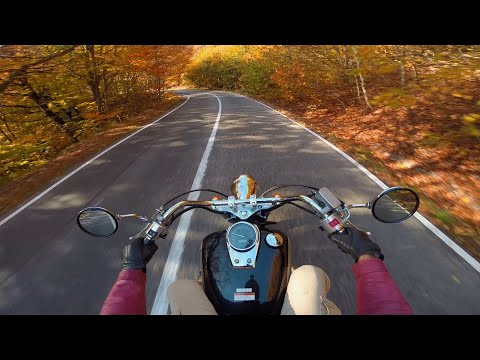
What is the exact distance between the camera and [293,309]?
6.02 ft

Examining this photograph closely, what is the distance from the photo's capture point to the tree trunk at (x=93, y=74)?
11.4 m

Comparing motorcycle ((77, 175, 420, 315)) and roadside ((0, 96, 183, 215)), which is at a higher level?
motorcycle ((77, 175, 420, 315))

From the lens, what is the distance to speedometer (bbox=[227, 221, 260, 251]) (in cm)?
198

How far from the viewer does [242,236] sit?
201 cm

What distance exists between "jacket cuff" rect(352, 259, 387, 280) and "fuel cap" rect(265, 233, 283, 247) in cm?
55

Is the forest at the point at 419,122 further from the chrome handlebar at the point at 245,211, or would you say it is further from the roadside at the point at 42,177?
the roadside at the point at 42,177

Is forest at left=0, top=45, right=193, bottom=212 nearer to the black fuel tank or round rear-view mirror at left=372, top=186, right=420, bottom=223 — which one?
the black fuel tank

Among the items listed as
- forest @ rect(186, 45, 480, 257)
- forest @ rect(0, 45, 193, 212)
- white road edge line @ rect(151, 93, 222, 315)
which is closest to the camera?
white road edge line @ rect(151, 93, 222, 315)

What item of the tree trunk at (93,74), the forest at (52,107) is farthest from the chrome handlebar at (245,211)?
the tree trunk at (93,74)

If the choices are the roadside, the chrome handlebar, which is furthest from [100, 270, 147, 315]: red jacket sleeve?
the roadside

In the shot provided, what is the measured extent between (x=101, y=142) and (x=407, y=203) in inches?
461

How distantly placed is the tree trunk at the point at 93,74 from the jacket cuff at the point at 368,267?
1262 centimetres
